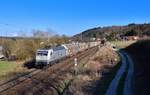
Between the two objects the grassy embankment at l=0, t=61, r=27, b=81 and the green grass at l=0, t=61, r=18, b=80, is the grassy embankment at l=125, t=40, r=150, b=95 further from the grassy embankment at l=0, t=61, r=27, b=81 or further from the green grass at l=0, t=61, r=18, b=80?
the green grass at l=0, t=61, r=18, b=80

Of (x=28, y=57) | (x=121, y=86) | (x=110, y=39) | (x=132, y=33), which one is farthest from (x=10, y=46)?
(x=110, y=39)

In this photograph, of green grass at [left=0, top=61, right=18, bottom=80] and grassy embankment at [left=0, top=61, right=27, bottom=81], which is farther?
green grass at [left=0, top=61, right=18, bottom=80]

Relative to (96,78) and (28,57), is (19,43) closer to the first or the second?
(28,57)

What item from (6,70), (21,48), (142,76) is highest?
(21,48)

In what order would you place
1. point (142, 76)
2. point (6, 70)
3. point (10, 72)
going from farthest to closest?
point (6, 70) < point (10, 72) < point (142, 76)

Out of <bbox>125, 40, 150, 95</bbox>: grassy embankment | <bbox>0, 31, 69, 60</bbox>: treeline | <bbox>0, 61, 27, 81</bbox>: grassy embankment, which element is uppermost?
<bbox>0, 31, 69, 60</bbox>: treeline

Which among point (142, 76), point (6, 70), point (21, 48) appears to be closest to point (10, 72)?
point (6, 70)

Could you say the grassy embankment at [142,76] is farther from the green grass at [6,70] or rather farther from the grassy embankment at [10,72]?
the green grass at [6,70]

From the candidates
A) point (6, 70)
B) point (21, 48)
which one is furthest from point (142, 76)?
point (21, 48)

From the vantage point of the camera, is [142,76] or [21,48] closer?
[142,76]

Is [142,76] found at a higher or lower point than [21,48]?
lower

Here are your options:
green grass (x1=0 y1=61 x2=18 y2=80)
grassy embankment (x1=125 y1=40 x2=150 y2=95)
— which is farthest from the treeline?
grassy embankment (x1=125 y1=40 x2=150 y2=95)

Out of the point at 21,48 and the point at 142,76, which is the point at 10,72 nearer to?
the point at 142,76

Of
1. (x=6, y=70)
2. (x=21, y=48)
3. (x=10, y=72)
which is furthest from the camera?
(x=21, y=48)
